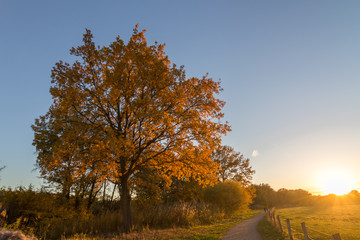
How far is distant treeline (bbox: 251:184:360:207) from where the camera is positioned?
63.9m

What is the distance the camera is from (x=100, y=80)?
40.4 ft

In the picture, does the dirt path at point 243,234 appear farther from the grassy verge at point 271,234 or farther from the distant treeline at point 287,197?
the distant treeline at point 287,197

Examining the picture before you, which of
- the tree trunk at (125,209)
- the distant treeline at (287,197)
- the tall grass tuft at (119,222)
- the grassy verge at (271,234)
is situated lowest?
the distant treeline at (287,197)

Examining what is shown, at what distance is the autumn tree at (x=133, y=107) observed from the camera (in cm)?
1096

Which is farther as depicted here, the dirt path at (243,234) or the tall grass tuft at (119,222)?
the tall grass tuft at (119,222)

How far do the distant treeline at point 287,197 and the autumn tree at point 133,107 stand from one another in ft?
197

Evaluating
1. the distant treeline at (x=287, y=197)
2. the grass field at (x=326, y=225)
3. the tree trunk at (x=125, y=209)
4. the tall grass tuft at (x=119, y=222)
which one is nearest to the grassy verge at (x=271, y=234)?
the grass field at (x=326, y=225)

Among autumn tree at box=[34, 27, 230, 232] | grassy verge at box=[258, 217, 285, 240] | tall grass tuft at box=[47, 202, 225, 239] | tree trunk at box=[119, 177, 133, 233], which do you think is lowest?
grassy verge at box=[258, 217, 285, 240]

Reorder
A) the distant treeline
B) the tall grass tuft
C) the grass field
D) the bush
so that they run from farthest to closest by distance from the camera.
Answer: the distant treeline, the bush, the grass field, the tall grass tuft

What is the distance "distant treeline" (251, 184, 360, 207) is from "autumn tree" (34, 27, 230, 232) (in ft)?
197

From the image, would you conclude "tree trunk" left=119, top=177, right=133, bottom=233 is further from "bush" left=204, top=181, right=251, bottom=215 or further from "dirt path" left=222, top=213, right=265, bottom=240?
"bush" left=204, top=181, right=251, bottom=215

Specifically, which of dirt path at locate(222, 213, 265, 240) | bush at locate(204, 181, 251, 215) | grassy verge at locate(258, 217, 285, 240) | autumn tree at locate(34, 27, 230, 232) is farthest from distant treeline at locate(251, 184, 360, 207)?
autumn tree at locate(34, 27, 230, 232)

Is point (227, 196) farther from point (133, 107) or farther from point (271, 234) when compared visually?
point (133, 107)

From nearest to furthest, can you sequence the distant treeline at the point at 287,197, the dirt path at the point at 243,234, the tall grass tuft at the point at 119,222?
the dirt path at the point at 243,234, the tall grass tuft at the point at 119,222, the distant treeline at the point at 287,197
